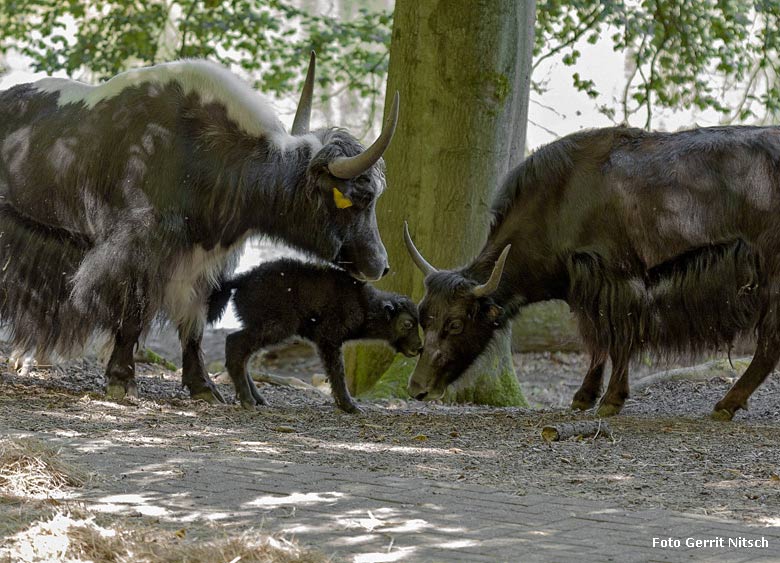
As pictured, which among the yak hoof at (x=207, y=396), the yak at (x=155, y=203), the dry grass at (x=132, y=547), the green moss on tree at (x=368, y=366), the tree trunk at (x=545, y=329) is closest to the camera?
the dry grass at (x=132, y=547)

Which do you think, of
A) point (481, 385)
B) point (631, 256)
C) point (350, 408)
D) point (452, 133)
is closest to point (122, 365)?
point (350, 408)

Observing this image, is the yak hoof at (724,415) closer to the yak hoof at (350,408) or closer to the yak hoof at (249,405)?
the yak hoof at (350,408)

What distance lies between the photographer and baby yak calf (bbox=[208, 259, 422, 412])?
7.99 metres

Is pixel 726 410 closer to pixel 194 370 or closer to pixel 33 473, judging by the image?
pixel 194 370

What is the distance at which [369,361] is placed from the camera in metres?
9.38

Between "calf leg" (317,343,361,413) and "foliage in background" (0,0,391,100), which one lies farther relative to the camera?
"foliage in background" (0,0,391,100)

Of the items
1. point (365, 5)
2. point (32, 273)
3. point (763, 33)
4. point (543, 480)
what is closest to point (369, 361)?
point (32, 273)

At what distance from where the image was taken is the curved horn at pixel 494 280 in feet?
24.1

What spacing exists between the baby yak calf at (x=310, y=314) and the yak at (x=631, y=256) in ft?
1.55

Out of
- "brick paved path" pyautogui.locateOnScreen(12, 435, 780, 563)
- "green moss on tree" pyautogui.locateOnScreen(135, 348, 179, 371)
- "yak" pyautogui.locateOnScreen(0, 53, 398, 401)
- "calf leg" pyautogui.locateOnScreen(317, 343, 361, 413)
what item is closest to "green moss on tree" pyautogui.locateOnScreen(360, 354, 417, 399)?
"calf leg" pyautogui.locateOnScreen(317, 343, 361, 413)

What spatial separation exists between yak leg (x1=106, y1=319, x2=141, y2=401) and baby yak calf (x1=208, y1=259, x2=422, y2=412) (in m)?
0.67

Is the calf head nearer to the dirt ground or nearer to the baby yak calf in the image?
the baby yak calf

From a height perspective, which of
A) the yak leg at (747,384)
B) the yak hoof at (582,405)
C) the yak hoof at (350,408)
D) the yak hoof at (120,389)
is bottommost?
the yak hoof at (120,389)

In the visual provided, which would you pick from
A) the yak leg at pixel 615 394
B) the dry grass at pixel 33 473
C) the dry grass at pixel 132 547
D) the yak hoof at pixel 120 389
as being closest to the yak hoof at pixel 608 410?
the yak leg at pixel 615 394
